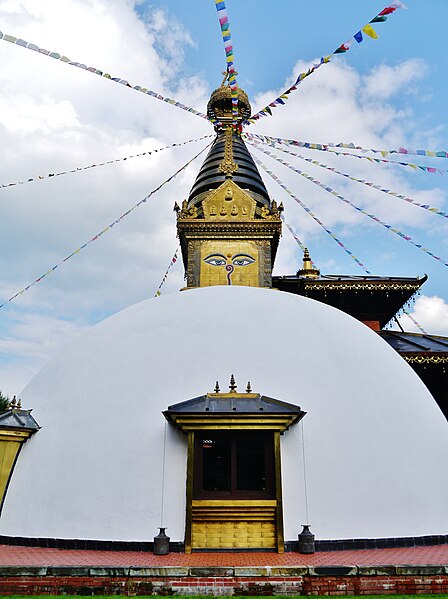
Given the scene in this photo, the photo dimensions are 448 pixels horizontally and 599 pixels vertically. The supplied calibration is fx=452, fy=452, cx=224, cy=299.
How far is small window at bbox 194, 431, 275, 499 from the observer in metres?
4.86

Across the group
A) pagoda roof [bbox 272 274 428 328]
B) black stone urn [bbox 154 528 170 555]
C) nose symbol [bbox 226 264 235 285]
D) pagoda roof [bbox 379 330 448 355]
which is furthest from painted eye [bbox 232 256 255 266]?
black stone urn [bbox 154 528 170 555]

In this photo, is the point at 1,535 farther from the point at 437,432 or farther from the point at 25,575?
the point at 437,432

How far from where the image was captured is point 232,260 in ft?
42.8

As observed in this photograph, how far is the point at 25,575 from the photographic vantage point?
11.9 feet

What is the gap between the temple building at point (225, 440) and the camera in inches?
188

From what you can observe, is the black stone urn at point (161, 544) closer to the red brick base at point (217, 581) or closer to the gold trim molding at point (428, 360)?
the red brick base at point (217, 581)

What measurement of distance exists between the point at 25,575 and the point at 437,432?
196 inches

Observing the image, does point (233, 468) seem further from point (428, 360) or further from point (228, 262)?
A: point (228, 262)

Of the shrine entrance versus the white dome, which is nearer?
the shrine entrance

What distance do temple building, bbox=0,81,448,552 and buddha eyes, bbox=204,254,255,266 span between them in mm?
6402

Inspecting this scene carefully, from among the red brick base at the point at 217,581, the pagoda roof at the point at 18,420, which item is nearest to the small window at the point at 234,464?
the red brick base at the point at 217,581

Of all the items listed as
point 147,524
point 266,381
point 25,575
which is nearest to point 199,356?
point 266,381

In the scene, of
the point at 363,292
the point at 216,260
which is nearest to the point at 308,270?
the point at 363,292

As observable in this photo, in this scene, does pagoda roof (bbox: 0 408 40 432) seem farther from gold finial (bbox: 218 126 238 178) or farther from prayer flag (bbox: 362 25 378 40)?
gold finial (bbox: 218 126 238 178)
